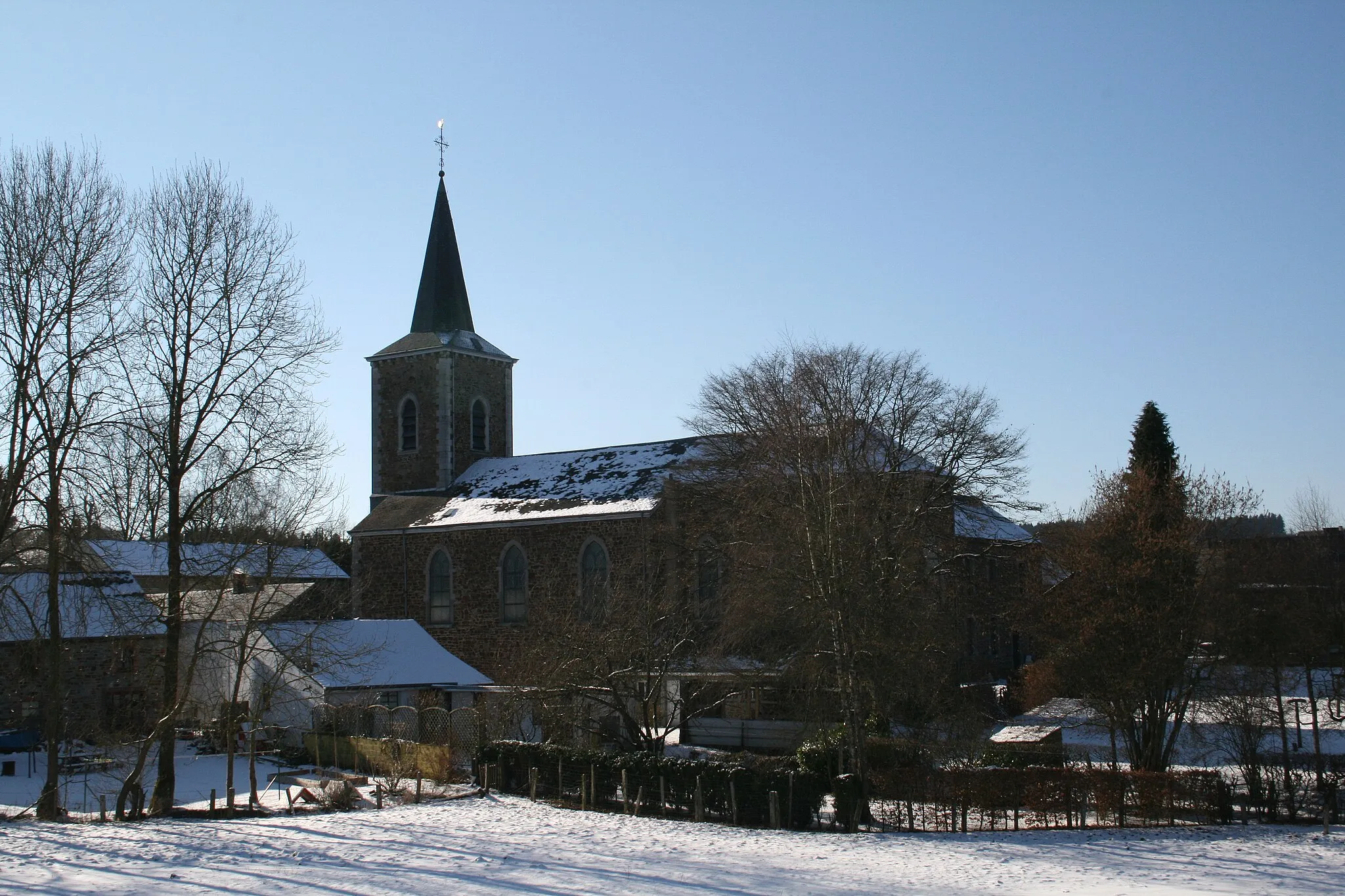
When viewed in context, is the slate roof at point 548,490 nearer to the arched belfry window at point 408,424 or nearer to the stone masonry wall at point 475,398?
the stone masonry wall at point 475,398

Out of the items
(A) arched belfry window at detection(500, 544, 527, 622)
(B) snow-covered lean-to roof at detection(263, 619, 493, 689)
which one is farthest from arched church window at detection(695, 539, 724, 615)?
(B) snow-covered lean-to roof at detection(263, 619, 493, 689)

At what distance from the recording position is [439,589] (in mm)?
38750

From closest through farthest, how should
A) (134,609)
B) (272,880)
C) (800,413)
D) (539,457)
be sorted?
(272,880)
(134,609)
(800,413)
(539,457)

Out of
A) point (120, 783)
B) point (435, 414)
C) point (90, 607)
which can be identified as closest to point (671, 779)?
point (90, 607)

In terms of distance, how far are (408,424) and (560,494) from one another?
9.01 meters

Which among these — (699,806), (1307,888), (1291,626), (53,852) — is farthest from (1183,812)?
(53,852)

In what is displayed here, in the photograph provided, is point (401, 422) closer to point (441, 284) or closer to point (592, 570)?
point (441, 284)

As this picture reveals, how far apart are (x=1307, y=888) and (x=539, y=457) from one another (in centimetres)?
2965

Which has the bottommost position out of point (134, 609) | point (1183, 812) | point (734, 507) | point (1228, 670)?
point (1183, 812)

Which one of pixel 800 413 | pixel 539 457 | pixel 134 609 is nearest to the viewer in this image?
pixel 134 609

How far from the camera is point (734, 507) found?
3097 centimetres

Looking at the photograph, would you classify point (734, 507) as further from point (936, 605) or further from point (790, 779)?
point (790, 779)

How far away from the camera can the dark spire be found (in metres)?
44.3

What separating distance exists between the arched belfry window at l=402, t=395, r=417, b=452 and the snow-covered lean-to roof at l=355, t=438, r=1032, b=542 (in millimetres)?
1915
